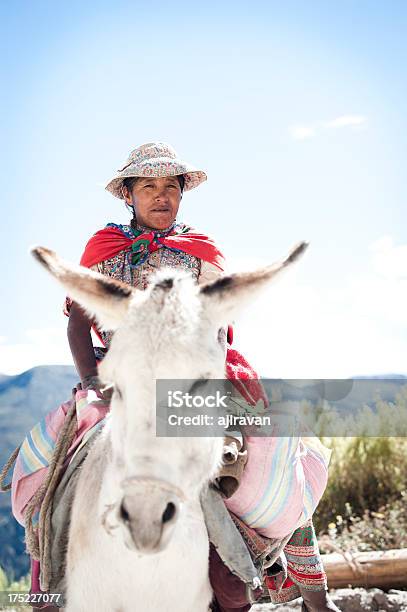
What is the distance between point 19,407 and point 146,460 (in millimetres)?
7406

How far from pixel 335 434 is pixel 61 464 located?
6576 mm

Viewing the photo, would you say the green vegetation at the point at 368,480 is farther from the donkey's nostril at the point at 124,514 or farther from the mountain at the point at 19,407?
the donkey's nostril at the point at 124,514

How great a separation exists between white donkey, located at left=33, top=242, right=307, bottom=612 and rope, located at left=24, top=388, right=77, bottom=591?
15 cm

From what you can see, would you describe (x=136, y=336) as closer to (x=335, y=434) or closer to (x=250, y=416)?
(x=250, y=416)

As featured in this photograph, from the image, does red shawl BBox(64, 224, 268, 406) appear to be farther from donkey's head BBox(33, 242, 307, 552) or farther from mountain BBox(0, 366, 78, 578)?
mountain BBox(0, 366, 78, 578)

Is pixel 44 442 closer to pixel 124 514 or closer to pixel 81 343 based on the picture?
pixel 81 343

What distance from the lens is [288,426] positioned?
3.04 metres

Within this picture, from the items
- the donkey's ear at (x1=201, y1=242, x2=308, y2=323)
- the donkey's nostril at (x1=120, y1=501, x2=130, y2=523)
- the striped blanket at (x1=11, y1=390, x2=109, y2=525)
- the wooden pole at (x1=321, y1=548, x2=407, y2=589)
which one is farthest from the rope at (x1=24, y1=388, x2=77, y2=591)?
the wooden pole at (x1=321, y1=548, x2=407, y2=589)

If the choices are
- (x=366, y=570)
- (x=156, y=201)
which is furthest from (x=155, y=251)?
(x=366, y=570)

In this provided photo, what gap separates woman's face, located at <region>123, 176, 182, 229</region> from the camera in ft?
13.7

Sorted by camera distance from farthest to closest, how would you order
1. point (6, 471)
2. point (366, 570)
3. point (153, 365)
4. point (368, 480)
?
point (368, 480), point (366, 570), point (6, 471), point (153, 365)

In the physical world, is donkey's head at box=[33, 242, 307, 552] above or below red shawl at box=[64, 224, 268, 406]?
below

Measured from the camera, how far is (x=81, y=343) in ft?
11.5

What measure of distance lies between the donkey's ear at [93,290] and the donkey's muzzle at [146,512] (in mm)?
667
